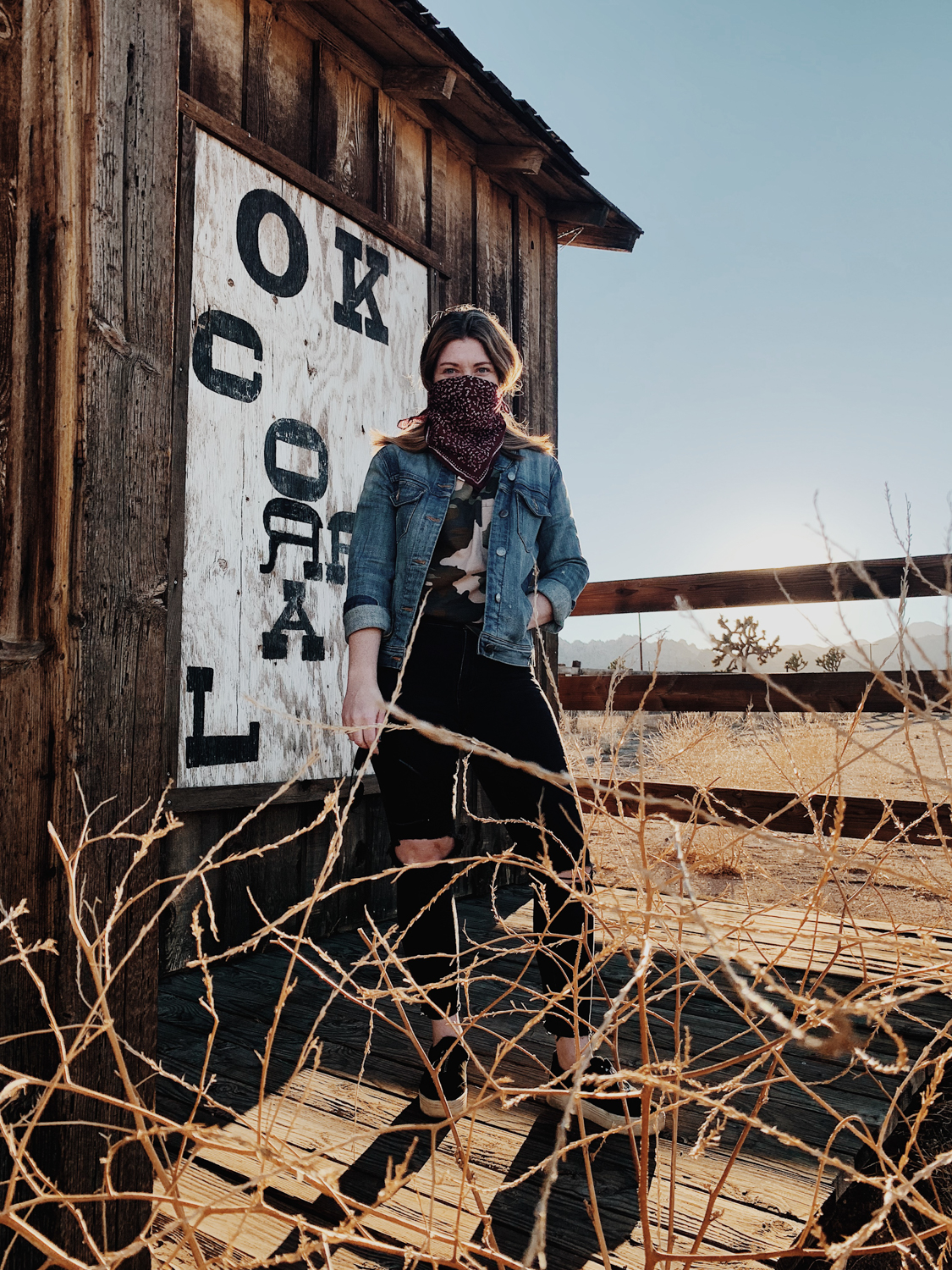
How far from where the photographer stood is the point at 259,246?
3.13 meters

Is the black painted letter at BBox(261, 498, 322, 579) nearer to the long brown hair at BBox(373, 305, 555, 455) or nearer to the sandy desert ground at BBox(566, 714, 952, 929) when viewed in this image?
the long brown hair at BBox(373, 305, 555, 455)

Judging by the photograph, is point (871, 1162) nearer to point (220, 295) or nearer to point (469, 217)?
point (220, 295)

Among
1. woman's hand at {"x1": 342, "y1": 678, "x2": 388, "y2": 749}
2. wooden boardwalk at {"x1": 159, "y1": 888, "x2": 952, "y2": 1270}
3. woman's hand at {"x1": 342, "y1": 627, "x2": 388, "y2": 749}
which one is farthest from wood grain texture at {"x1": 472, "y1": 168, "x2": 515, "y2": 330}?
wooden boardwalk at {"x1": 159, "y1": 888, "x2": 952, "y2": 1270}

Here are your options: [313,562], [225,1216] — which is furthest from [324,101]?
[225,1216]

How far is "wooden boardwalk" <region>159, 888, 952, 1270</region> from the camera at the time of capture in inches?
56.6

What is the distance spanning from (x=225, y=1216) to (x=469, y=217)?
13.9 ft

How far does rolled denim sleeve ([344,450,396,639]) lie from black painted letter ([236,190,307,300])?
1.42 m

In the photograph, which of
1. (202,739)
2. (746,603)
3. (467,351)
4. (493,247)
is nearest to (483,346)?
(467,351)

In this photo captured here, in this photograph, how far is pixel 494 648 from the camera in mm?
2059

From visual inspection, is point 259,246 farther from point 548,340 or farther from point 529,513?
point 548,340

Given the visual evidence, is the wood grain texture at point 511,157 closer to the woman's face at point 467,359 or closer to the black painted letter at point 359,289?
the black painted letter at point 359,289

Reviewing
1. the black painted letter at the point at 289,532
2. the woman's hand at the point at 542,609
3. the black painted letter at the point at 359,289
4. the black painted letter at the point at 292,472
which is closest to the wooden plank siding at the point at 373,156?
the black painted letter at the point at 359,289

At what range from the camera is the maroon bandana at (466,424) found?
215 cm

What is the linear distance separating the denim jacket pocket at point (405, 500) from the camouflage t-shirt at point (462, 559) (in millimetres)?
86
